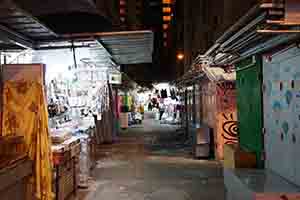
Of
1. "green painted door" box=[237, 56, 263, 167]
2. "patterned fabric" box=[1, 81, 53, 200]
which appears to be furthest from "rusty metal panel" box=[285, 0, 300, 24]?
"patterned fabric" box=[1, 81, 53, 200]

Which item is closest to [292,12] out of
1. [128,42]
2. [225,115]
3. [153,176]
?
[128,42]

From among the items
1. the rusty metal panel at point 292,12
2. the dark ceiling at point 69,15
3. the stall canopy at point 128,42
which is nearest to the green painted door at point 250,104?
the stall canopy at point 128,42

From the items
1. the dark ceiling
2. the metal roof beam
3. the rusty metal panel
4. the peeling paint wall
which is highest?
the dark ceiling

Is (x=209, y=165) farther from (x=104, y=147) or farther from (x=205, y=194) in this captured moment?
(x=104, y=147)

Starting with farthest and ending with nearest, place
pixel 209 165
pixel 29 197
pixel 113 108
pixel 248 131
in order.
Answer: pixel 113 108 < pixel 209 165 < pixel 248 131 < pixel 29 197

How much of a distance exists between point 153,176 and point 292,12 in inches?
305

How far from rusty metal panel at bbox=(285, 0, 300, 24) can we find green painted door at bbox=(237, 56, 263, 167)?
2.39 metres

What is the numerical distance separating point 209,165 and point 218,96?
2.32 meters

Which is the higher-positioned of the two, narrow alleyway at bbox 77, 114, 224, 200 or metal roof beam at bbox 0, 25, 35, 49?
metal roof beam at bbox 0, 25, 35, 49

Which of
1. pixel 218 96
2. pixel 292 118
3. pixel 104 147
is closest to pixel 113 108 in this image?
pixel 104 147

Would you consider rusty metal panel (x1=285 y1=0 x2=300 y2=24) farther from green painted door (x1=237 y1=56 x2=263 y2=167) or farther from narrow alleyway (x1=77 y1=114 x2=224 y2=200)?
narrow alleyway (x1=77 y1=114 x2=224 y2=200)

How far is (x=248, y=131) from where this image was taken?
7.58 meters

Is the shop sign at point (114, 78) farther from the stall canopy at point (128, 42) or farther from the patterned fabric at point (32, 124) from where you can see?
the patterned fabric at point (32, 124)

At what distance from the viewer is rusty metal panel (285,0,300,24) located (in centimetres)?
409
